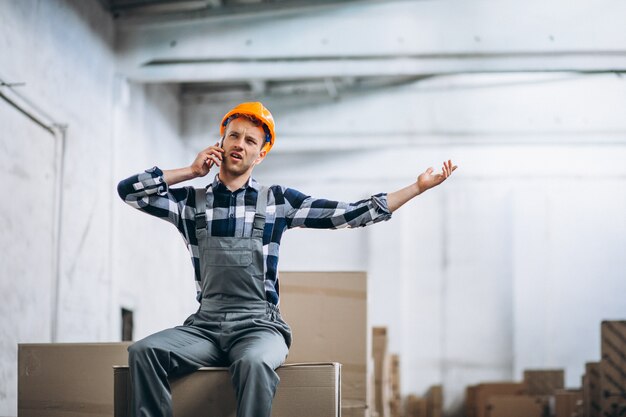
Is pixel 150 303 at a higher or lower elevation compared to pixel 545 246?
lower

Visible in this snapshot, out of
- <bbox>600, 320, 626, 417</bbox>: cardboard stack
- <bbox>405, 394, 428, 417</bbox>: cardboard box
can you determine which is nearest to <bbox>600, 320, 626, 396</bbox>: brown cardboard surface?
<bbox>600, 320, 626, 417</bbox>: cardboard stack

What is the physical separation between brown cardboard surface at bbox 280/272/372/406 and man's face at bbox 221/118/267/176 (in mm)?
1291

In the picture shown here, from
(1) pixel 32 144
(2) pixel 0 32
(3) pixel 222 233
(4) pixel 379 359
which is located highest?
(2) pixel 0 32

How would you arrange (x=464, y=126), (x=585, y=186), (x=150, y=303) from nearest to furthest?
(x=150, y=303) < (x=464, y=126) < (x=585, y=186)

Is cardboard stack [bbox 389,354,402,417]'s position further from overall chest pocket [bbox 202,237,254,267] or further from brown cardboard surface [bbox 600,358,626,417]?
overall chest pocket [bbox 202,237,254,267]

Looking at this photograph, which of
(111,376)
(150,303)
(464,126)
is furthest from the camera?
(464,126)

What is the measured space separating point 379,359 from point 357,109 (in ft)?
11.4

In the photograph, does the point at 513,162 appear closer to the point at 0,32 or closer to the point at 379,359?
the point at 379,359

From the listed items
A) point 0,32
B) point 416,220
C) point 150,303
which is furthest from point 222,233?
point 416,220

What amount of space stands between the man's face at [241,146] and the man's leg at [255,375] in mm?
597

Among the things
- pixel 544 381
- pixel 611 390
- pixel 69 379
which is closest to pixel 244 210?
pixel 69 379

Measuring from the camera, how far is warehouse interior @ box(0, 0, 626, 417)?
6523 millimetres

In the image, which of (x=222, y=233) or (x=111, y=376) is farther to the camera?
(x=111, y=376)

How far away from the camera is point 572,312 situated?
42.4 ft
